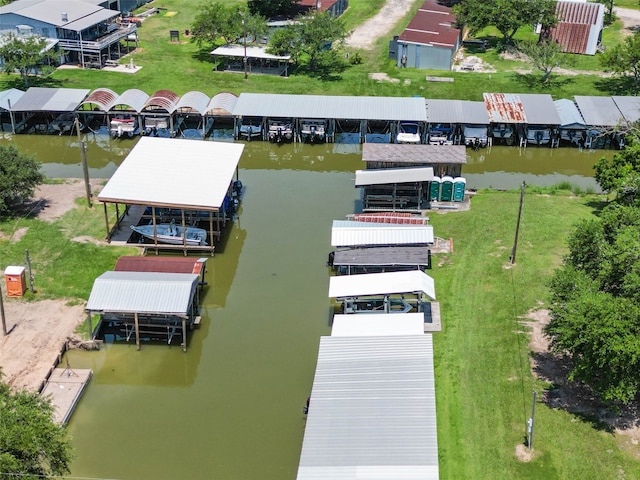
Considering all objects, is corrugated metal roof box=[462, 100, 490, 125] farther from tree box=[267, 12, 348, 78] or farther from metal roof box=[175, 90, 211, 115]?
metal roof box=[175, 90, 211, 115]

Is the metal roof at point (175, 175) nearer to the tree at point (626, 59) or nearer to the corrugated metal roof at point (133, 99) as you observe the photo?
the corrugated metal roof at point (133, 99)

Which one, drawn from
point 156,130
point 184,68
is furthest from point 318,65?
point 156,130

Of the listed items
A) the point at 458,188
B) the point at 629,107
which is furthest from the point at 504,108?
the point at 458,188

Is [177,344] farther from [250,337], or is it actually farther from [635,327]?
[635,327]

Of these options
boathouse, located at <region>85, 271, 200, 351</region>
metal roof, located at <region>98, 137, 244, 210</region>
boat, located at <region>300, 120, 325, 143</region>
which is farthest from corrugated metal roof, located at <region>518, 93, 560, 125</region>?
boathouse, located at <region>85, 271, 200, 351</region>

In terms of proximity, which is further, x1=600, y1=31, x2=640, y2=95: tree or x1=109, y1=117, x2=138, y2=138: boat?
x1=600, y1=31, x2=640, y2=95: tree

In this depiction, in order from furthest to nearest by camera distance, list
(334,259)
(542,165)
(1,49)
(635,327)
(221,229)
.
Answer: (1,49) → (542,165) → (221,229) → (334,259) → (635,327)
